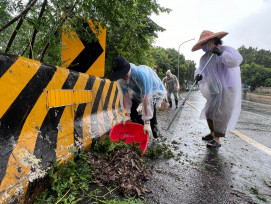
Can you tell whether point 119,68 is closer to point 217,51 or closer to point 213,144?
point 217,51

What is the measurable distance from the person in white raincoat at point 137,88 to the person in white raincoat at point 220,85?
99 centimetres

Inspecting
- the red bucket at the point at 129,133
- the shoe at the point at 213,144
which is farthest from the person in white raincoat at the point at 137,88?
the shoe at the point at 213,144

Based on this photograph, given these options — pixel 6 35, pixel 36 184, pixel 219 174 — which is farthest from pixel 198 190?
pixel 6 35

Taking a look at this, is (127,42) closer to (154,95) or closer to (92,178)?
(154,95)

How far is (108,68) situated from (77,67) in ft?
5.88

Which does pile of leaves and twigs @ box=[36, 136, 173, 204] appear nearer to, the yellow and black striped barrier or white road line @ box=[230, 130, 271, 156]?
the yellow and black striped barrier

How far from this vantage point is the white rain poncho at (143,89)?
2768mm

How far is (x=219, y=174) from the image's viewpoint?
7.55 ft

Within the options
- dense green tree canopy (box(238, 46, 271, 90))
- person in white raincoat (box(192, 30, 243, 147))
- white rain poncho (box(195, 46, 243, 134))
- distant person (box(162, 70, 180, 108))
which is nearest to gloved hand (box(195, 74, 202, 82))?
person in white raincoat (box(192, 30, 243, 147))

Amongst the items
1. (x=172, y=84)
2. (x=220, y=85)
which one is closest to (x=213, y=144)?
(x=220, y=85)

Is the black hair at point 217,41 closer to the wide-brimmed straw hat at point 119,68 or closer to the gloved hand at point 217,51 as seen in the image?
the gloved hand at point 217,51

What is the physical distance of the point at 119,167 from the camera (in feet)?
6.42

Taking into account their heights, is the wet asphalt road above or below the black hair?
below

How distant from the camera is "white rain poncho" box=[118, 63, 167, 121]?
2.77 m
